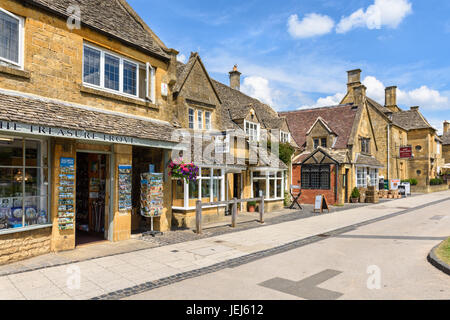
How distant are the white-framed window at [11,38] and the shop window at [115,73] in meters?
1.85

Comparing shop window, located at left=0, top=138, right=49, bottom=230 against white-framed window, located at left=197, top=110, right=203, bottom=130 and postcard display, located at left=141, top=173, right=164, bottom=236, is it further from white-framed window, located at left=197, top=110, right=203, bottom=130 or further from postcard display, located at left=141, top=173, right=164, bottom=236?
white-framed window, located at left=197, top=110, right=203, bottom=130

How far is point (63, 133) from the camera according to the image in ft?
25.7

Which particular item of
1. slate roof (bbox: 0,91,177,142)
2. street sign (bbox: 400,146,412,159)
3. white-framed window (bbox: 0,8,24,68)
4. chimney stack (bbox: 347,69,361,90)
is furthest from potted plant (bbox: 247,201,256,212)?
street sign (bbox: 400,146,412,159)

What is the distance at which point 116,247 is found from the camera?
9523 mm

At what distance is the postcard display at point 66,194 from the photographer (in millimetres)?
8664

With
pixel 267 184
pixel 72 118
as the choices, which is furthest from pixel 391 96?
pixel 72 118

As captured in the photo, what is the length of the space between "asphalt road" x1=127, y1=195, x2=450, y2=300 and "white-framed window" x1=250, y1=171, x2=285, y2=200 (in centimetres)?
895

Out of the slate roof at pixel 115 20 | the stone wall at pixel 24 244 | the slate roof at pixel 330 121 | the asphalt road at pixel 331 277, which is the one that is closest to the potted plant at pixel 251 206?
the asphalt road at pixel 331 277

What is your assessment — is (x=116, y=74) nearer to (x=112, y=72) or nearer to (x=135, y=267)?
(x=112, y=72)

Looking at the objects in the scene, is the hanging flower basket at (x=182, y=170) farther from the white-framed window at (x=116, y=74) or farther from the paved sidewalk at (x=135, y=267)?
the white-framed window at (x=116, y=74)

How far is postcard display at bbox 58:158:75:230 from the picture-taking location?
8.66m

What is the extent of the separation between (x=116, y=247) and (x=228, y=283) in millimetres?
4538
